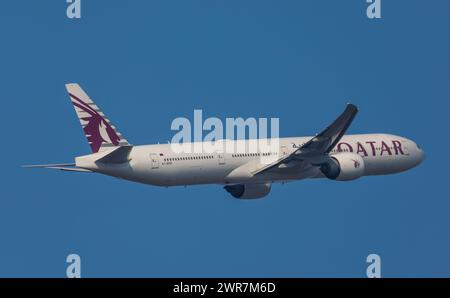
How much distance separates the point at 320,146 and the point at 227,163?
6.83m

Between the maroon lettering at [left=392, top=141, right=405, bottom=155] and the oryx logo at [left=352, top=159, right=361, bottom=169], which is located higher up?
the maroon lettering at [left=392, top=141, right=405, bottom=155]

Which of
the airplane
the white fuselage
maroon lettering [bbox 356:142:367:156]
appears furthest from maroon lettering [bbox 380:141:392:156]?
the airplane

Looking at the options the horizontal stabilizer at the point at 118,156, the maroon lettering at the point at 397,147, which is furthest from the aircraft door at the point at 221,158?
the maroon lettering at the point at 397,147

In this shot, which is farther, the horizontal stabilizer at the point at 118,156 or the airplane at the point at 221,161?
the airplane at the point at 221,161

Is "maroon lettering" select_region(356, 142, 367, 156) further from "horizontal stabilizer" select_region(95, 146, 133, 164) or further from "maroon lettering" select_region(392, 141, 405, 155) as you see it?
"horizontal stabilizer" select_region(95, 146, 133, 164)

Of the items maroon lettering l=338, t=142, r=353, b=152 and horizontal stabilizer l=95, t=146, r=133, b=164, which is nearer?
horizontal stabilizer l=95, t=146, r=133, b=164

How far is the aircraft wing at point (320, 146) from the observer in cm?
9906

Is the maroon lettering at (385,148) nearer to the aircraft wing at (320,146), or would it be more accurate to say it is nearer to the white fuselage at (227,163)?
the white fuselage at (227,163)

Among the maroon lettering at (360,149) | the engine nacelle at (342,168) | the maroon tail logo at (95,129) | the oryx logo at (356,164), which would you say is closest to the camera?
the maroon tail logo at (95,129)

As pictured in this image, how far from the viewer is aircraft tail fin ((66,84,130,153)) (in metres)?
101

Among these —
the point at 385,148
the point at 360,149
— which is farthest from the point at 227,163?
the point at 385,148

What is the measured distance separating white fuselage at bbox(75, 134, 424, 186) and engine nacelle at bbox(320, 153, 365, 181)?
135 cm

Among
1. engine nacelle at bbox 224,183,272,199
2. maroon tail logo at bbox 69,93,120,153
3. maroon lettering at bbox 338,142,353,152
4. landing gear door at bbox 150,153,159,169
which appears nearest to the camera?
landing gear door at bbox 150,153,159,169
